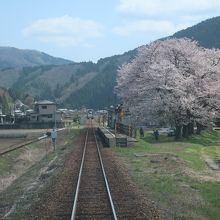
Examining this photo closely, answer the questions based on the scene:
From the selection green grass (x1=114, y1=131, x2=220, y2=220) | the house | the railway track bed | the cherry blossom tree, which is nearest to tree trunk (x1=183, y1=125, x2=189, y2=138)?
the cherry blossom tree

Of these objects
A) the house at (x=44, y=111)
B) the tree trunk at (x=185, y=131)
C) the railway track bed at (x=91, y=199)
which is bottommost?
the railway track bed at (x=91, y=199)

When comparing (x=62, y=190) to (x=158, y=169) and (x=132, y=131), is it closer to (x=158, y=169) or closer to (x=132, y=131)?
(x=158, y=169)

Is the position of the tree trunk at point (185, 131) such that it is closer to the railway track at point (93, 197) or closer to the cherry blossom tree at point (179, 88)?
the cherry blossom tree at point (179, 88)

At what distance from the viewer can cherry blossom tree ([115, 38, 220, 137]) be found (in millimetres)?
58406

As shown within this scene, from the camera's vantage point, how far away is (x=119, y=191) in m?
20.9

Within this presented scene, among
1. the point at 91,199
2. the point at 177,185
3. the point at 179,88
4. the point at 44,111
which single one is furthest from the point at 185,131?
the point at 44,111

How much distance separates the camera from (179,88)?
58.9 meters

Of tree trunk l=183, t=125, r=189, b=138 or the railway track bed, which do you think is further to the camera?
tree trunk l=183, t=125, r=189, b=138

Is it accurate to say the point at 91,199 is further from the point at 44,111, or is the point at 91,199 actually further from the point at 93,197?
the point at 44,111

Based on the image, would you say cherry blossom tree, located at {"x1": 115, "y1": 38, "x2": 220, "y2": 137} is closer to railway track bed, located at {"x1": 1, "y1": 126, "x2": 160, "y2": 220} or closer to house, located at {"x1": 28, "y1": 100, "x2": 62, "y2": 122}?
railway track bed, located at {"x1": 1, "y1": 126, "x2": 160, "y2": 220}

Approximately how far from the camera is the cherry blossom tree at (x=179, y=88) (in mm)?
58406

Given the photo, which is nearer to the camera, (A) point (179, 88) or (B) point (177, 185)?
(B) point (177, 185)

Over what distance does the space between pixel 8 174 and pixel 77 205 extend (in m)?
18.9

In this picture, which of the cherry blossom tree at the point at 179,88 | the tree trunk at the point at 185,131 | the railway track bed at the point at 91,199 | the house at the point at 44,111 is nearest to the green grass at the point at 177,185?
the railway track bed at the point at 91,199
